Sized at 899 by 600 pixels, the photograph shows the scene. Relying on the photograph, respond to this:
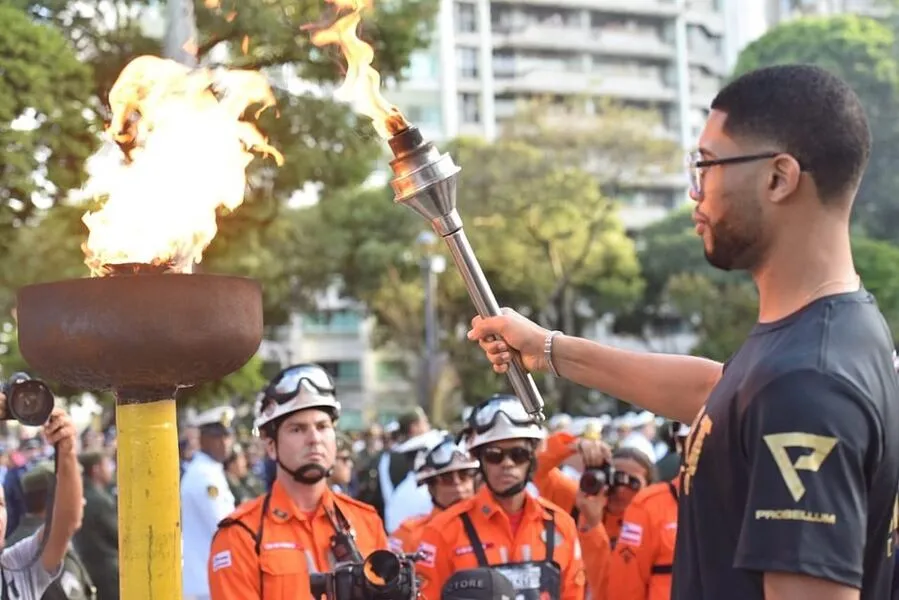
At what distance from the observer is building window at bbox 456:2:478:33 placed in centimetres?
6636

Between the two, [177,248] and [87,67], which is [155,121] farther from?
[87,67]

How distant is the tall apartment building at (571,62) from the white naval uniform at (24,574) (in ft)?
186

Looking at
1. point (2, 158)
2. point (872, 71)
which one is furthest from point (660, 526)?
point (872, 71)

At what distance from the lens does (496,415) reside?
6.77m

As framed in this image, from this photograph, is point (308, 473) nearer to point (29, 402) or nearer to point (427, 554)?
point (427, 554)

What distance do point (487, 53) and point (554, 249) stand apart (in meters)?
26.0

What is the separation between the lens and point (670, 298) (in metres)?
47.4

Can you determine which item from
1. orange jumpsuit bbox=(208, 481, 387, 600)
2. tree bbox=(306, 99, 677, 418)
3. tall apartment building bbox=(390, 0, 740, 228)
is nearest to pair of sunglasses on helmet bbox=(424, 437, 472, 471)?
orange jumpsuit bbox=(208, 481, 387, 600)

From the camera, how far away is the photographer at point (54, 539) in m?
5.59

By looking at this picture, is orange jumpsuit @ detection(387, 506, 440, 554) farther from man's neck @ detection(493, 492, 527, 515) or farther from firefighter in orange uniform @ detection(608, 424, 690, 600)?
firefighter in orange uniform @ detection(608, 424, 690, 600)

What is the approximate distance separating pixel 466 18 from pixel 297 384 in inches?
2471

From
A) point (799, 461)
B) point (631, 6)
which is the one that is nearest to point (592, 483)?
point (799, 461)

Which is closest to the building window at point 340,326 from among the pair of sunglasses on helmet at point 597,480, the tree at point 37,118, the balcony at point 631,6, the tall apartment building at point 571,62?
the tall apartment building at point 571,62

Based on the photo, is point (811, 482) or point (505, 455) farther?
point (505, 455)
